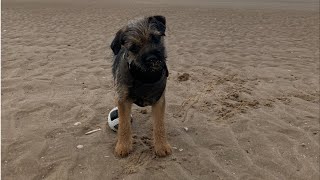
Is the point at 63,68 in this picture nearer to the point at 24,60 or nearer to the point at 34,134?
the point at 24,60

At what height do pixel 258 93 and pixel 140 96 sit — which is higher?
pixel 140 96

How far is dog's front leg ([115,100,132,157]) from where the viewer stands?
4250mm

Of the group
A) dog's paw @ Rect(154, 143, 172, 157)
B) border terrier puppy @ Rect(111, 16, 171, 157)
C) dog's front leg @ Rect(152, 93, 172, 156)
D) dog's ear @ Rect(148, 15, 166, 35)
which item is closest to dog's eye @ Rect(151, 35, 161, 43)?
border terrier puppy @ Rect(111, 16, 171, 157)

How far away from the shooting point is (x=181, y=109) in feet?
18.3

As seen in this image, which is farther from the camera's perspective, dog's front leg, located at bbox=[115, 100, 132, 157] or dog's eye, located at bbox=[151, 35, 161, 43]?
dog's front leg, located at bbox=[115, 100, 132, 157]

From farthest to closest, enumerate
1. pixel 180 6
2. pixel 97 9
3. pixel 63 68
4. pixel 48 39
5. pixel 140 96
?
1. pixel 180 6
2. pixel 97 9
3. pixel 48 39
4. pixel 63 68
5. pixel 140 96

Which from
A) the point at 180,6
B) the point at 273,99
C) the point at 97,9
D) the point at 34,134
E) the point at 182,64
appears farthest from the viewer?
the point at 180,6

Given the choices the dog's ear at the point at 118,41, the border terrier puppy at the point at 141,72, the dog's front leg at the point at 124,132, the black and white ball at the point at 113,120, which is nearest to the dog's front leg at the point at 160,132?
the border terrier puppy at the point at 141,72

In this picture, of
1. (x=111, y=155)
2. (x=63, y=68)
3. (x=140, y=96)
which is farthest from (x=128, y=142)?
(x=63, y=68)

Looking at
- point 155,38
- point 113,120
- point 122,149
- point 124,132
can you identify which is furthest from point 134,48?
point 113,120

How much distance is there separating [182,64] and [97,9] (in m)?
9.75

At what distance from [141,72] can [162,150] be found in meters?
0.99

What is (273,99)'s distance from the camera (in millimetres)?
5961

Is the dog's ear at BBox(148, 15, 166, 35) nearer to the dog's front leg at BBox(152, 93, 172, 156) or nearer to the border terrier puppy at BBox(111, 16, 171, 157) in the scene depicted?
the border terrier puppy at BBox(111, 16, 171, 157)
